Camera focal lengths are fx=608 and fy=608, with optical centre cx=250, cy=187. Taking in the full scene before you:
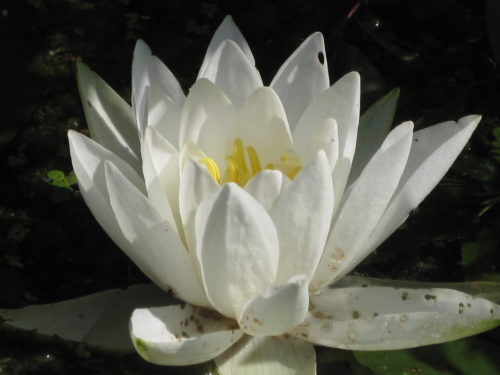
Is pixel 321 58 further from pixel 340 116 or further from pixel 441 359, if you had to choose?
pixel 441 359

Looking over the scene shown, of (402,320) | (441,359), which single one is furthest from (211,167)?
(441,359)

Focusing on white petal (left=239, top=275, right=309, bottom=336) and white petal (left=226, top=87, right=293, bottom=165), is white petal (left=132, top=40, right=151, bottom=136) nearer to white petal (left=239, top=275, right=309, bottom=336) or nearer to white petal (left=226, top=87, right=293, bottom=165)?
white petal (left=226, top=87, right=293, bottom=165)

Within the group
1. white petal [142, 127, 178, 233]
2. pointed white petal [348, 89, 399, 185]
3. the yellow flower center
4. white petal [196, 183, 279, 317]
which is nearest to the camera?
white petal [196, 183, 279, 317]

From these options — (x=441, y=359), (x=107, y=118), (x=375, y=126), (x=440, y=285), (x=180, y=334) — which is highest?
(x=107, y=118)

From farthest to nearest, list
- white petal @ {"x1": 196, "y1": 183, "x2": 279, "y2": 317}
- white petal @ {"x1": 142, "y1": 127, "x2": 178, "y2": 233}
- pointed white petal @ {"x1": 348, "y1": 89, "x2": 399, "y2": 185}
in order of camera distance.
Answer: pointed white petal @ {"x1": 348, "y1": 89, "x2": 399, "y2": 185}
white petal @ {"x1": 142, "y1": 127, "x2": 178, "y2": 233}
white petal @ {"x1": 196, "y1": 183, "x2": 279, "y2": 317}

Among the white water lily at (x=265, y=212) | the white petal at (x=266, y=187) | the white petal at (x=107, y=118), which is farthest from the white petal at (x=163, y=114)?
the white petal at (x=266, y=187)

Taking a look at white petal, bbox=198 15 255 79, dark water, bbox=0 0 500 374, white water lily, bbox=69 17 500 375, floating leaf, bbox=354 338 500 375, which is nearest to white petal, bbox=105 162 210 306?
white water lily, bbox=69 17 500 375

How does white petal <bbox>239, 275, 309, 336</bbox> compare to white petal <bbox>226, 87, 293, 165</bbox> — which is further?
white petal <bbox>226, 87, 293, 165</bbox>
